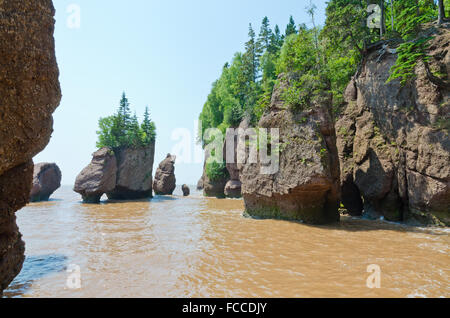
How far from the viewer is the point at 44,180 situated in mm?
25938

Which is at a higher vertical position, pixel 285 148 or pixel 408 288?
pixel 285 148

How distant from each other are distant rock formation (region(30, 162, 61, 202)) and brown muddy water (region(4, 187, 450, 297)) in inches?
781

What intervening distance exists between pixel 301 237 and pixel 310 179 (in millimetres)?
2555

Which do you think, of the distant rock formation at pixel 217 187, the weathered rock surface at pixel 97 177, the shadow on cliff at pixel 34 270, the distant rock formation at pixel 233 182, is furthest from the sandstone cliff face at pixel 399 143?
the weathered rock surface at pixel 97 177

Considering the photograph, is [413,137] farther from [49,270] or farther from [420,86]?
[49,270]

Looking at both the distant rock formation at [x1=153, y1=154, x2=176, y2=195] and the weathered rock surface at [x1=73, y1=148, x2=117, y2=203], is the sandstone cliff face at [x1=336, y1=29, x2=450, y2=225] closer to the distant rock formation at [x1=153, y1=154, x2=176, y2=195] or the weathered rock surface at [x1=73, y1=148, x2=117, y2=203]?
the weathered rock surface at [x1=73, y1=148, x2=117, y2=203]

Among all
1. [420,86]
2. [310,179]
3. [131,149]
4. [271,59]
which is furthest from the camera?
[271,59]

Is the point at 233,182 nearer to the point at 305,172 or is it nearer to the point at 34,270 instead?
the point at 305,172

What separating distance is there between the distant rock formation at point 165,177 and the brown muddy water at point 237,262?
21.5m

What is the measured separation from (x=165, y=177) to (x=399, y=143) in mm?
25167

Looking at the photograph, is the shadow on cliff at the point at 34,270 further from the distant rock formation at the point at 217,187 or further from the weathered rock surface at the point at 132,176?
the distant rock formation at the point at 217,187

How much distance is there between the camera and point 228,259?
5.50 meters

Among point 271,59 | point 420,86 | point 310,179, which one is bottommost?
point 310,179
